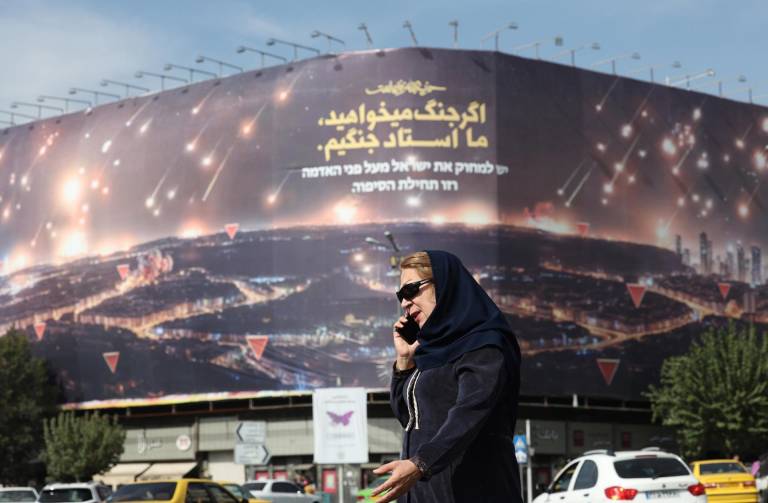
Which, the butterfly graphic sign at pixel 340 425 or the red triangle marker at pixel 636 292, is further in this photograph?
the red triangle marker at pixel 636 292

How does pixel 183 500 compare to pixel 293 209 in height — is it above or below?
below

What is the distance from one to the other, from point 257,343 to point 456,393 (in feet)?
173

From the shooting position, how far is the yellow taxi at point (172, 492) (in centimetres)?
1897


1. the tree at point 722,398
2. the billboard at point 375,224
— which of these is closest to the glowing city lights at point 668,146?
the billboard at point 375,224

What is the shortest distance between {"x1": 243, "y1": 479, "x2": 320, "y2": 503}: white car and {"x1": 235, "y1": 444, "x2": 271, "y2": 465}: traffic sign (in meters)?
4.50

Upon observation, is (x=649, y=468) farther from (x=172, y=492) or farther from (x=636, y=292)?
(x=636, y=292)

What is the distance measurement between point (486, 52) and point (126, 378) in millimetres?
19621

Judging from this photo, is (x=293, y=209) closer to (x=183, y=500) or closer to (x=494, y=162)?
(x=494, y=162)

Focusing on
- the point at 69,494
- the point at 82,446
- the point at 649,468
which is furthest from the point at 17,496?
the point at 82,446

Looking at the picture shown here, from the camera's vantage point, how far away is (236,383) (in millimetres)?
57562

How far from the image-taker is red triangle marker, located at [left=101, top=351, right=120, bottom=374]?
200 feet

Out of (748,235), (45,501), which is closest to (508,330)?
(45,501)

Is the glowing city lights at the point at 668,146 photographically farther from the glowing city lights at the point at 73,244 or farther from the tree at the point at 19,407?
the tree at the point at 19,407

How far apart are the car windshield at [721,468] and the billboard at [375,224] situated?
96.6 ft
